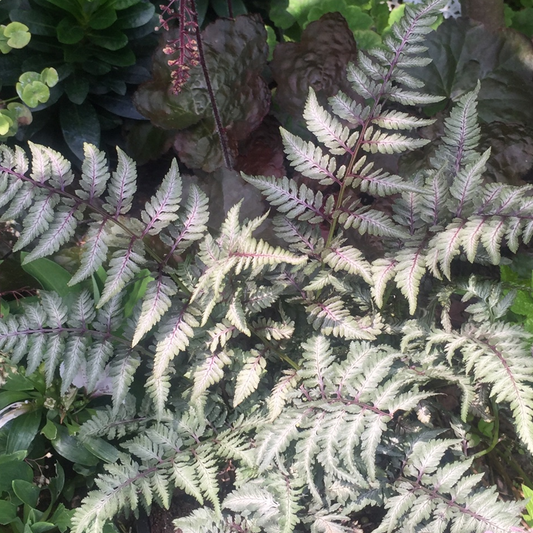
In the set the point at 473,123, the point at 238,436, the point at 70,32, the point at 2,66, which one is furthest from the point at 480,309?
the point at 2,66

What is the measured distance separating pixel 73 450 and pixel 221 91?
111cm

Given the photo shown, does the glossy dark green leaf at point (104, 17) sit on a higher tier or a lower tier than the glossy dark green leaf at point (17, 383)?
Result: higher

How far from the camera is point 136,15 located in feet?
5.30

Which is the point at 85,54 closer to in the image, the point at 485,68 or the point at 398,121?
the point at 398,121

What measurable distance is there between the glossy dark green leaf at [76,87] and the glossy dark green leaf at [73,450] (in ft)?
3.31

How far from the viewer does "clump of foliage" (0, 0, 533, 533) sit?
100cm

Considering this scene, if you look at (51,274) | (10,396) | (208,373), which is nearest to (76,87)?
(51,274)

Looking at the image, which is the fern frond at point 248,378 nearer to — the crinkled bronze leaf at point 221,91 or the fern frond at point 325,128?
the fern frond at point 325,128

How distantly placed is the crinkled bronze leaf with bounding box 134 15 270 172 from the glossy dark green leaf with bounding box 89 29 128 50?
0.50 feet

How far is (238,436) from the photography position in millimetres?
1286

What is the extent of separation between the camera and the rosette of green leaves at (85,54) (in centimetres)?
156

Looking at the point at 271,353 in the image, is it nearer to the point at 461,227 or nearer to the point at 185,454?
the point at 185,454

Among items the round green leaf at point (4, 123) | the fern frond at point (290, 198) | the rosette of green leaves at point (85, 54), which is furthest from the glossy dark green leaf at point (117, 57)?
the fern frond at point (290, 198)

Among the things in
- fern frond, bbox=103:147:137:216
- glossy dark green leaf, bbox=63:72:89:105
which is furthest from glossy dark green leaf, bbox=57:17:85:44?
fern frond, bbox=103:147:137:216
